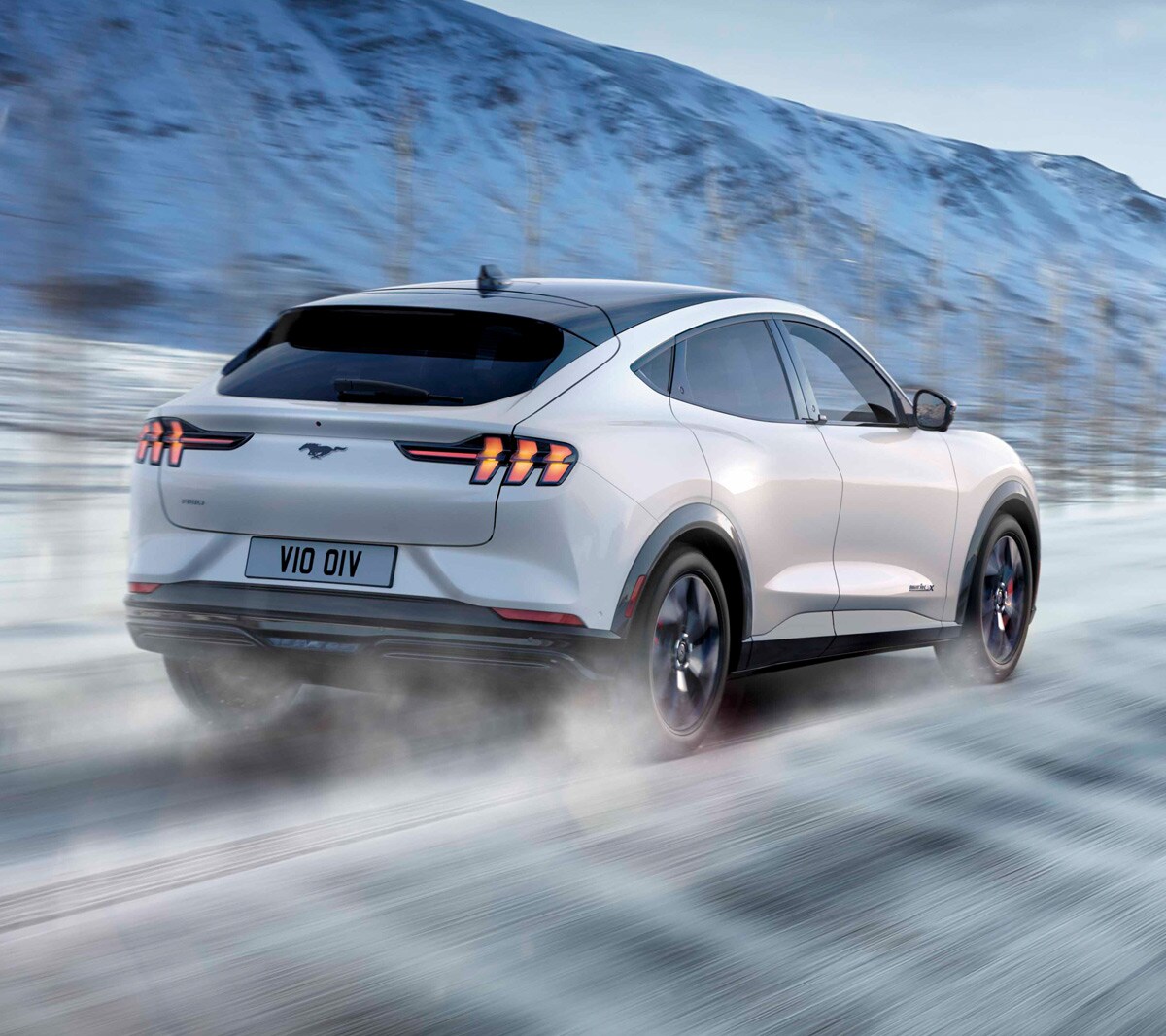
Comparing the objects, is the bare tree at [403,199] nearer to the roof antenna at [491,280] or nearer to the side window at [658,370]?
the roof antenna at [491,280]

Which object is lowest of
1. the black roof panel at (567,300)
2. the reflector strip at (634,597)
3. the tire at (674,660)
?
the tire at (674,660)

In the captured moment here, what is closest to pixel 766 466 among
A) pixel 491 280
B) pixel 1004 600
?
pixel 491 280

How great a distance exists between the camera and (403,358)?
217 inches

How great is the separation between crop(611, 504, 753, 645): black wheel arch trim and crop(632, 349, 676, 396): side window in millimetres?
414

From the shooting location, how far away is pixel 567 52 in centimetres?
10281

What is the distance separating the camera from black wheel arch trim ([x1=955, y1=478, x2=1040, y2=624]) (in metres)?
7.62

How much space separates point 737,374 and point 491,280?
92 centimetres

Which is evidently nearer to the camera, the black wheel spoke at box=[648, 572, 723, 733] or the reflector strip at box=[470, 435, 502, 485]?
the reflector strip at box=[470, 435, 502, 485]

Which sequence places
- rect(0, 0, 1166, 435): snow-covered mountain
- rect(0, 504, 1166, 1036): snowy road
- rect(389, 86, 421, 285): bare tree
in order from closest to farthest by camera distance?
rect(0, 504, 1166, 1036): snowy road → rect(389, 86, 421, 285): bare tree → rect(0, 0, 1166, 435): snow-covered mountain

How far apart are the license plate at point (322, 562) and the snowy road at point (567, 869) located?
529 mm

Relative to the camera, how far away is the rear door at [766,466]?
19.6 feet

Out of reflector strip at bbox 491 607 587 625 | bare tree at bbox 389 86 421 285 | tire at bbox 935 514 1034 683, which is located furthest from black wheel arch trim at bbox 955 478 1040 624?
bare tree at bbox 389 86 421 285

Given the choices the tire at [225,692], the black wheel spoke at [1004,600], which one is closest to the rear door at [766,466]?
the black wheel spoke at [1004,600]

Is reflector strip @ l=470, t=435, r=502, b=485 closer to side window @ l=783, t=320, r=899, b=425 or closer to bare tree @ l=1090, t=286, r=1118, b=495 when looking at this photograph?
side window @ l=783, t=320, r=899, b=425
